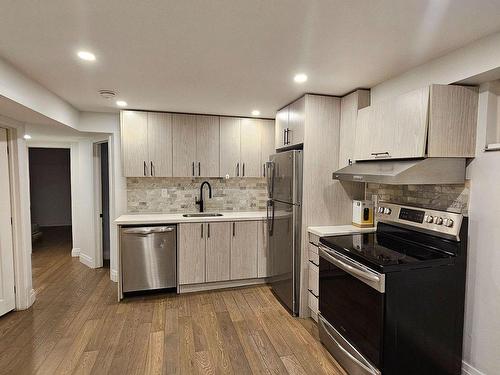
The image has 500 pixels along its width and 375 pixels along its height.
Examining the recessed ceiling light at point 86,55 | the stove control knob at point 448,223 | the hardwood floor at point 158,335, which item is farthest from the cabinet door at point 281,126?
the recessed ceiling light at point 86,55

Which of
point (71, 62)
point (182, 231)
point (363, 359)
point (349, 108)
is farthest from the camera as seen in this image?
point (182, 231)

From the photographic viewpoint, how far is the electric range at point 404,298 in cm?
173

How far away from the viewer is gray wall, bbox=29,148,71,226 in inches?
289

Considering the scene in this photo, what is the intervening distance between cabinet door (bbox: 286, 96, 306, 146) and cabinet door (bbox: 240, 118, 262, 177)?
85cm

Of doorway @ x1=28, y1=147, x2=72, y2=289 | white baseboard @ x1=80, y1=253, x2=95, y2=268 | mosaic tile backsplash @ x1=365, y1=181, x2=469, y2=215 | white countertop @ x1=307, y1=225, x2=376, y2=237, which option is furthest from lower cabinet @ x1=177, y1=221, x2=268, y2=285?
doorway @ x1=28, y1=147, x2=72, y2=289

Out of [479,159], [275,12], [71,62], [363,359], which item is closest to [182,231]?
[71,62]

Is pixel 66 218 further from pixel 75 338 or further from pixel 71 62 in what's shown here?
pixel 71 62

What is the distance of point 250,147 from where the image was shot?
392 cm

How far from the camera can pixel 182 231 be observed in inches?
131

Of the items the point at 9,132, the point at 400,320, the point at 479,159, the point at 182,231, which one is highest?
the point at 9,132

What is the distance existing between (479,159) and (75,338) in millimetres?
3553

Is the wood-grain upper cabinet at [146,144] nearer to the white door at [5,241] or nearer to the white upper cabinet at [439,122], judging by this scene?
the white door at [5,241]

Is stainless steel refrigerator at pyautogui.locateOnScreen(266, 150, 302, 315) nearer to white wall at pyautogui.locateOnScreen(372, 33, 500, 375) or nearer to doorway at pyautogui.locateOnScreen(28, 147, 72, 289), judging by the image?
white wall at pyautogui.locateOnScreen(372, 33, 500, 375)

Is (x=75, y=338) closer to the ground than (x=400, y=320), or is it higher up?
closer to the ground
